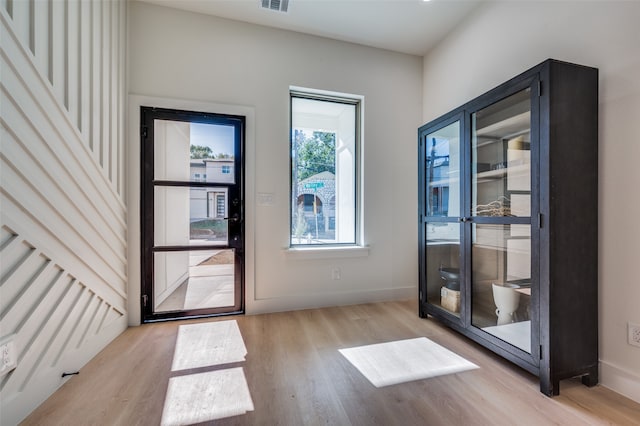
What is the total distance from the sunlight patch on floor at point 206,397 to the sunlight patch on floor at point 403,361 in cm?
73

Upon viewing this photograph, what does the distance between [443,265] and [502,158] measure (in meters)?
1.06

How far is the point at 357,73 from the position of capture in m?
2.94

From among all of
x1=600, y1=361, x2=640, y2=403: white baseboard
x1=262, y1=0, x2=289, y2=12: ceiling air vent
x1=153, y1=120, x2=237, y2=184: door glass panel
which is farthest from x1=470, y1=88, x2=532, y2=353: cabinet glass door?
x1=153, y1=120, x2=237, y2=184: door glass panel

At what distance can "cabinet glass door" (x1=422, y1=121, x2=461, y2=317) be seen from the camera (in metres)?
2.24

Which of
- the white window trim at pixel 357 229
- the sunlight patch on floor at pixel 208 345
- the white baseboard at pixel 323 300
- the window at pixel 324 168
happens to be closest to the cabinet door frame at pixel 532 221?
the white baseboard at pixel 323 300

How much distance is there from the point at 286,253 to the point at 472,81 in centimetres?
246

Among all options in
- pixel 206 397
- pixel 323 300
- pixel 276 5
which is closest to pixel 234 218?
pixel 323 300

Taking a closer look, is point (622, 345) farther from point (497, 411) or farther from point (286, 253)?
point (286, 253)

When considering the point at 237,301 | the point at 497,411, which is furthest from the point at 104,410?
the point at 497,411

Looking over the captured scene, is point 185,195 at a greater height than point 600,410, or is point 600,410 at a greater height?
point 185,195

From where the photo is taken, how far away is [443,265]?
2.46 meters

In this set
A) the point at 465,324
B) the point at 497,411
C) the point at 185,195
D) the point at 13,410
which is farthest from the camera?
the point at 185,195

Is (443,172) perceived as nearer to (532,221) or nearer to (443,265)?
(443,265)

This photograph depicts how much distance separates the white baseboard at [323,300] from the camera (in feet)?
8.61
